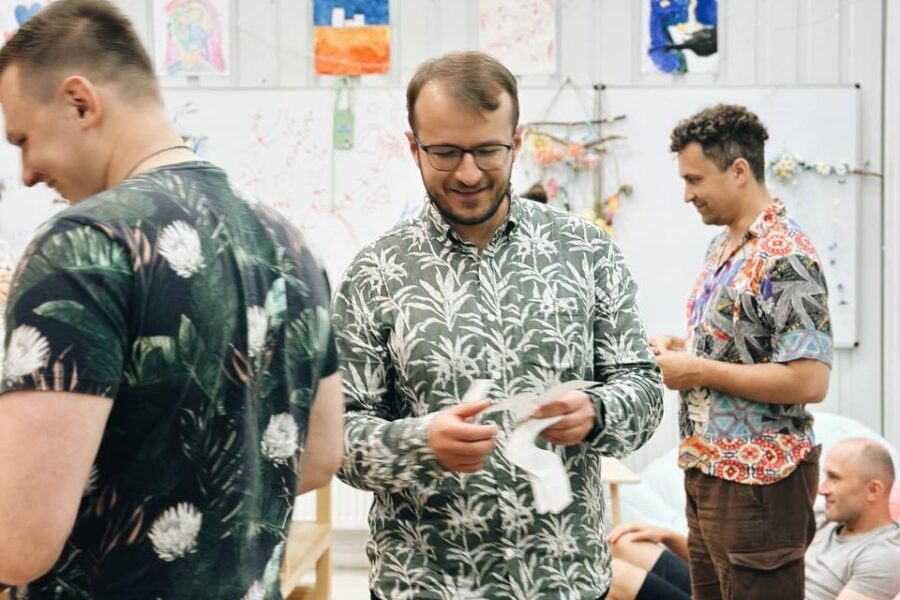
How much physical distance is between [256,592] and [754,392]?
1624 millimetres

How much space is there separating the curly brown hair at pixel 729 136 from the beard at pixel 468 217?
47.2 inches

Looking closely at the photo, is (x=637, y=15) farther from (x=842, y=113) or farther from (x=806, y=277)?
(x=806, y=277)

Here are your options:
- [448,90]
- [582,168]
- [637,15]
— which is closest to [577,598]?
[448,90]

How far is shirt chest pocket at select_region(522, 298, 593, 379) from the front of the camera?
1661 mm

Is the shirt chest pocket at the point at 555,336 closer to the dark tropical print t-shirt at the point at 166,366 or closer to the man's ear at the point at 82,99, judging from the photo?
the dark tropical print t-shirt at the point at 166,366

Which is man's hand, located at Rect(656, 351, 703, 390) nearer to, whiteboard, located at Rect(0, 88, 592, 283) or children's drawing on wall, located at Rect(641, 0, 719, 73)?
whiteboard, located at Rect(0, 88, 592, 283)

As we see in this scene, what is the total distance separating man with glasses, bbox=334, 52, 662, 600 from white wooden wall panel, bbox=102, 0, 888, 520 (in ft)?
11.7

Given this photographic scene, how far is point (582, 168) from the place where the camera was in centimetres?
510

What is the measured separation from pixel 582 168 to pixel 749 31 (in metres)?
1.06

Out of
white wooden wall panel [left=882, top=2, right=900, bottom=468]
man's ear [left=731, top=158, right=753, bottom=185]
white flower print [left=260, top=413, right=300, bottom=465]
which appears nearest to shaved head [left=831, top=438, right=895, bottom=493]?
man's ear [left=731, top=158, right=753, bottom=185]

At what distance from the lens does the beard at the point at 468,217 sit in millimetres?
1676

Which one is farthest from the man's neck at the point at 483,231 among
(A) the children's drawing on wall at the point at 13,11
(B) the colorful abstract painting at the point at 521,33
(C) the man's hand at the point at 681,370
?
(A) the children's drawing on wall at the point at 13,11

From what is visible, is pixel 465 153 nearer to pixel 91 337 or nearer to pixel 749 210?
pixel 91 337

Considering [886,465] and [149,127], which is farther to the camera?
[886,465]
